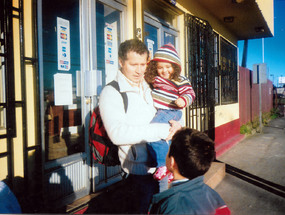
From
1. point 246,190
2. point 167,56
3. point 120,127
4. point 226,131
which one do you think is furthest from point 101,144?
point 226,131

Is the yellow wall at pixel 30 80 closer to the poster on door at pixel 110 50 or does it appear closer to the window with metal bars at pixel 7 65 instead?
the window with metal bars at pixel 7 65

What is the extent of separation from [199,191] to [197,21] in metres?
4.91

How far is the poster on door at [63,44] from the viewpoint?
2.62 metres

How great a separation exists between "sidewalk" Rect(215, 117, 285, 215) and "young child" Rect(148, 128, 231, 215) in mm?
2367

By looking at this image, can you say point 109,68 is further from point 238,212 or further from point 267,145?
point 267,145

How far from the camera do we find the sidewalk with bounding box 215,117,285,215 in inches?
130

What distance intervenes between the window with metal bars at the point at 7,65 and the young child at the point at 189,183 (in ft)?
4.74

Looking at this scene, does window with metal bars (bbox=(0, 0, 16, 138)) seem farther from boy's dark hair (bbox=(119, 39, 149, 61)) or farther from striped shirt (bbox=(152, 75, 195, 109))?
striped shirt (bbox=(152, 75, 195, 109))

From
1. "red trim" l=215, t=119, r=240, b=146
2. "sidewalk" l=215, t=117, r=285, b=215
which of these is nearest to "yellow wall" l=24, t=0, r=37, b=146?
"sidewalk" l=215, t=117, r=285, b=215

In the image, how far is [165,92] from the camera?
1.75 metres

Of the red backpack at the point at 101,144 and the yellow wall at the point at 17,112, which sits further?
the yellow wall at the point at 17,112

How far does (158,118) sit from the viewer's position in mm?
1606

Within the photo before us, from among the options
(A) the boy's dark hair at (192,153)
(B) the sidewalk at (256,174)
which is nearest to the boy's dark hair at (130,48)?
(A) the boy's dark hair at (192,153)

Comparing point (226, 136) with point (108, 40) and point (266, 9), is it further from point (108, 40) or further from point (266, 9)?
point (108, 40)
